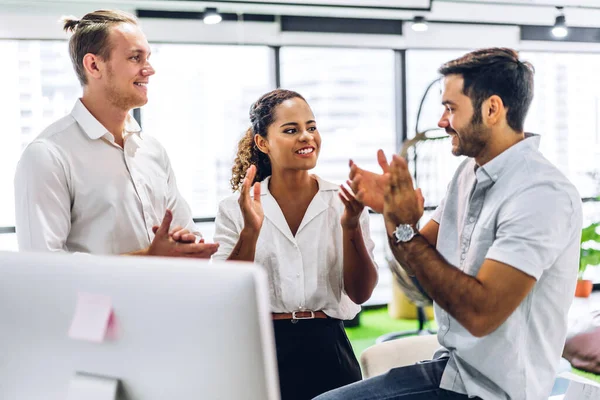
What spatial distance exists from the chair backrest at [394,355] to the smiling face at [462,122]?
0.64m

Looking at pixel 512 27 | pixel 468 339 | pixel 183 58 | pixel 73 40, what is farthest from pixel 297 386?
pixel 512 27

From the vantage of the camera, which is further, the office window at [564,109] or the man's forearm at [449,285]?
the office window at [564,109]

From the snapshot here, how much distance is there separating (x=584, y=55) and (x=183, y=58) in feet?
13.3

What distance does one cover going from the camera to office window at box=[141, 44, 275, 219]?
542 centimetres

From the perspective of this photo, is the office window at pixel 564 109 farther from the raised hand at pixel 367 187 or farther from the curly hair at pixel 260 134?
the raised hand at pixel 367 187

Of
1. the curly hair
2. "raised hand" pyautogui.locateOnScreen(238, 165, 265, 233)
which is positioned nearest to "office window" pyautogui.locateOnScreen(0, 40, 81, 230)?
the curly hair

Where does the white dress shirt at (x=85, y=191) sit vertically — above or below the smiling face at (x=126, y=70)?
below

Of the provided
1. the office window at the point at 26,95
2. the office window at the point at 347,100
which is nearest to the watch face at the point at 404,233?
the office window at the point at 26,95

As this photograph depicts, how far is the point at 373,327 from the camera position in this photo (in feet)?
18.0

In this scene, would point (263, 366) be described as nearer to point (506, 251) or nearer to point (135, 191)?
point (506, 251)

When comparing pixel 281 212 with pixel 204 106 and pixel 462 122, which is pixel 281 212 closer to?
pixel 462 122

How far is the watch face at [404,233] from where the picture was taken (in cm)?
160

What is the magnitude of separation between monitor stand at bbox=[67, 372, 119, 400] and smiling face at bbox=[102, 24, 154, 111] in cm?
126

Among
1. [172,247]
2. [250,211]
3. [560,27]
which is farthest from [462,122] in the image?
[560,27]
